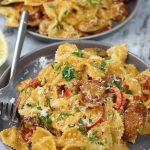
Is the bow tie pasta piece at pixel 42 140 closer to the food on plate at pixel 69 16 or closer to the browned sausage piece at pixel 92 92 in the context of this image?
the browned sausage piece at pixel 92 92

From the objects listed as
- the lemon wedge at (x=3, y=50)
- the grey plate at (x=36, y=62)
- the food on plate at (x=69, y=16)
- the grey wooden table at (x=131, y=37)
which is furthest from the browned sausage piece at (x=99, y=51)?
the lemon wedge at (x=3, y=50)

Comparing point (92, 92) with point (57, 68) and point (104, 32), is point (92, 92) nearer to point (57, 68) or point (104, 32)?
point (57, 68)

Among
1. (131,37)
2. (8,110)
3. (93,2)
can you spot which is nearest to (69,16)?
(93,2)

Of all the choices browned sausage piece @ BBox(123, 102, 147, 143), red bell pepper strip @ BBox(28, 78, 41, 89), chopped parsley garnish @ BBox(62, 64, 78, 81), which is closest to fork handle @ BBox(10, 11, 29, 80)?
red bell pepper strip @ BBox(28, 78, 41, 89)

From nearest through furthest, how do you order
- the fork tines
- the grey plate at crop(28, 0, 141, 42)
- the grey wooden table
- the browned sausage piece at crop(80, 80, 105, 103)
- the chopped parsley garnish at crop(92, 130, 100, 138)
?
1. the chopped parsley garnish at crop(92, 130, 100, 138)
2. the browned sausage piece at crop(80, 80, 105, 103)
3. the fork tines
4. the grey plate at crop(28, 0, 141, 42)
5. the grey wooden table

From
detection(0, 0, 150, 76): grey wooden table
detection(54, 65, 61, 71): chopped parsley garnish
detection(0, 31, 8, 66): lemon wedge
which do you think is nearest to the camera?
detection(54, 65, 61, 71): chopped parsley garnish

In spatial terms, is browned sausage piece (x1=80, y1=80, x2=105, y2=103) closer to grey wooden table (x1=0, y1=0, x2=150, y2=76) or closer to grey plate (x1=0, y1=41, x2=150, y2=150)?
grey plate (x1=0, y1=41, x2=150, y2=150)
